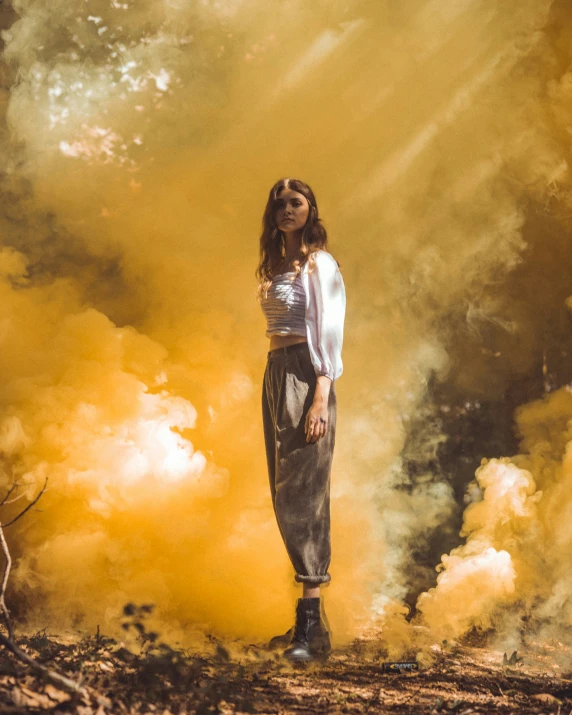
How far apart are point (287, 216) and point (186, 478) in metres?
1.61

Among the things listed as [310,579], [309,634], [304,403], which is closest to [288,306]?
[304,403]

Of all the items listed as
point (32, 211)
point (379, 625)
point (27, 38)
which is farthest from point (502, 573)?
point (27, 38)

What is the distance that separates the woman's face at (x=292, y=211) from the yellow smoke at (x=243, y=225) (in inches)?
51.5

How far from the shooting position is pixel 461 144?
186 inches

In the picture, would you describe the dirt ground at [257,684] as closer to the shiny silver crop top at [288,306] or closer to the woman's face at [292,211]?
the shiny silver crop top at [288,306]

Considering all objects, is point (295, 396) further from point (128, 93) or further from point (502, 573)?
point (128, 93)

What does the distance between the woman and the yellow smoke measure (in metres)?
0.78

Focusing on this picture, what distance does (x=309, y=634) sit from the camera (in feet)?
10.1

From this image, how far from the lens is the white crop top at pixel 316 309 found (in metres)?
3.12

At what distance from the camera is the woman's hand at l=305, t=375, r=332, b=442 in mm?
3105

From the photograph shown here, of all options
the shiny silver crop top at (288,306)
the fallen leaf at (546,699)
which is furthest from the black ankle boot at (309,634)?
the shiny silver crop top at (288,306)

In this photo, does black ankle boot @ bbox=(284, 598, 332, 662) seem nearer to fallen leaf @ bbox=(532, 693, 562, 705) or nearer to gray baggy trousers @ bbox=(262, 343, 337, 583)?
gray baggy trousers @ bbox=(262, 343, 337, 583)

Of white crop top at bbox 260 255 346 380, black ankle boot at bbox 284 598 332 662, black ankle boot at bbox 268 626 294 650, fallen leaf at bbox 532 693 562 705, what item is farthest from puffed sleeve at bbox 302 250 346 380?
fallen leaf at bbox 532 693 562 705

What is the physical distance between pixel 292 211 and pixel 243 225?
136cm
